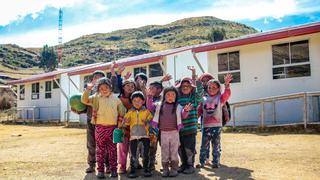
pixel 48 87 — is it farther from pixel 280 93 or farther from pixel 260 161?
pixel 260 161

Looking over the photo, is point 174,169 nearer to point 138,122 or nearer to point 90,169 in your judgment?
point 138,122

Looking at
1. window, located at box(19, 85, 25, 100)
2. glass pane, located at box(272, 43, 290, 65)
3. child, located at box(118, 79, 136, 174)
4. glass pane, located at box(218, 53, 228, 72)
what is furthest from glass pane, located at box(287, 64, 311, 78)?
window, located at box(19, 85, 25, 100)

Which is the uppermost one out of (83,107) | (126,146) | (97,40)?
(97,40)

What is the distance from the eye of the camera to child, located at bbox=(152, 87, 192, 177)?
6098 millimetres

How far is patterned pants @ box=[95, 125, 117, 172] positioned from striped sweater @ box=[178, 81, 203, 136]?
1.13 metres

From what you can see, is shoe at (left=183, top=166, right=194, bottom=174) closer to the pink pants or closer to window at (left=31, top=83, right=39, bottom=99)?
the pink pants

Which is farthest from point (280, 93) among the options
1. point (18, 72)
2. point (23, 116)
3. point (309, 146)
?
point (18, 72)

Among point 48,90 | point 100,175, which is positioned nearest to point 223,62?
point 100,175

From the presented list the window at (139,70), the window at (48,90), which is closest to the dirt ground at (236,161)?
the window at (139,70)

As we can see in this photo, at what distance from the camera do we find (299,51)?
1420 cm

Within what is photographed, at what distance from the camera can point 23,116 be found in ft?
99.5

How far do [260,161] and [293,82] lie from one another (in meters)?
7.87

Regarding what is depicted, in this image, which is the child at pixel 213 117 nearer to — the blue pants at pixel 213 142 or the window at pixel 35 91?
the blue pants at pixel 213 142

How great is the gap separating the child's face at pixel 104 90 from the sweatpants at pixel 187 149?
1.37 metres
